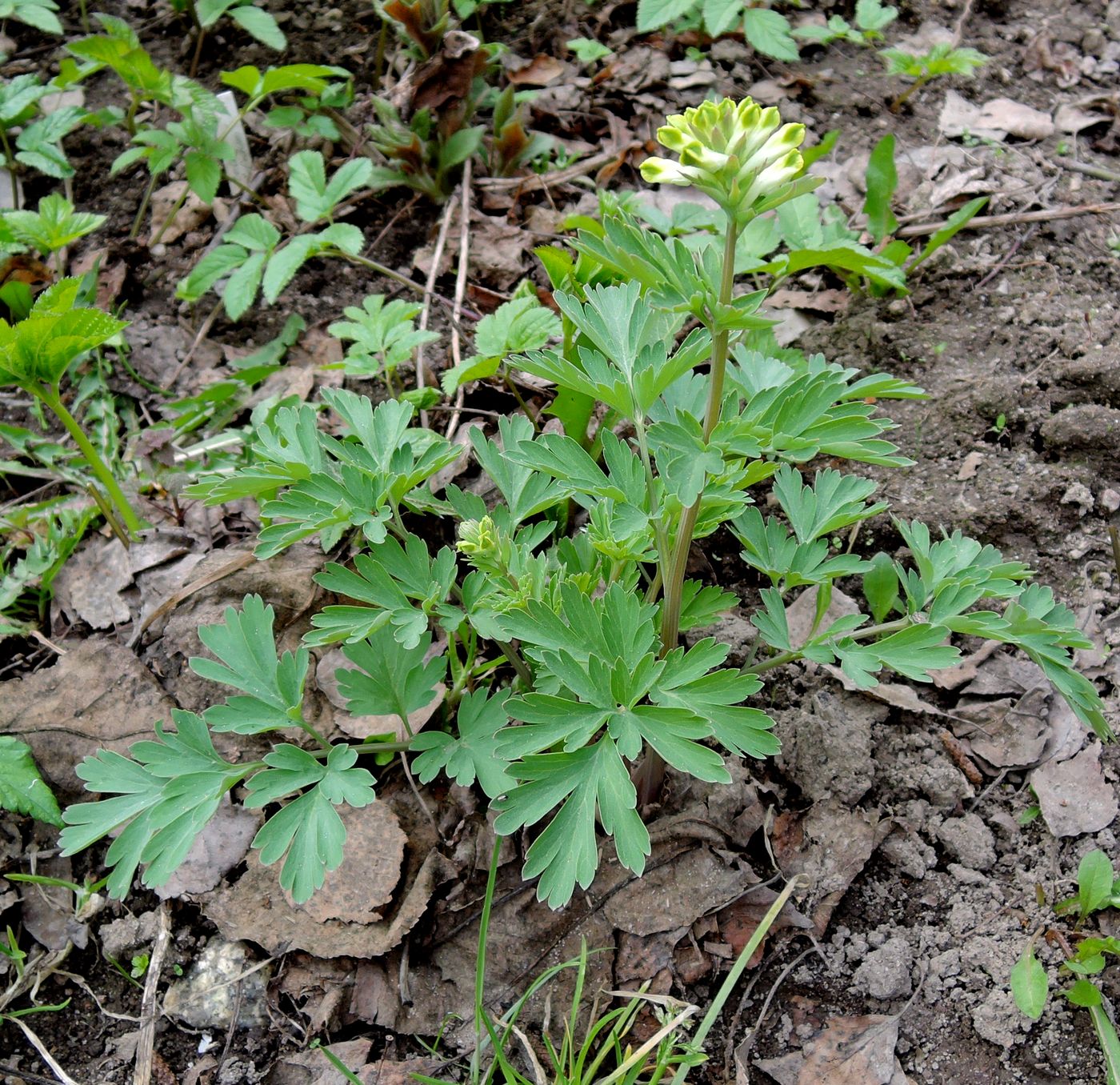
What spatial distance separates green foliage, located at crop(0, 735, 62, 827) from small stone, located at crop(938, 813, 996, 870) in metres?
2.00

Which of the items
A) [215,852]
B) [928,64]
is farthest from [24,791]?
[928,64]

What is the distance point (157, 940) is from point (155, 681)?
2.04 ft

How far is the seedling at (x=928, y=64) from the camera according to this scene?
328 centimetres

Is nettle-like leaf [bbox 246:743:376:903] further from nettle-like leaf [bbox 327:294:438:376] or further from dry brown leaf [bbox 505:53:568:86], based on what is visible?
dry brown leaf [bbox 505:53:568:86]

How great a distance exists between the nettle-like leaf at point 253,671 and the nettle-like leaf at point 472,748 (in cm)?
27

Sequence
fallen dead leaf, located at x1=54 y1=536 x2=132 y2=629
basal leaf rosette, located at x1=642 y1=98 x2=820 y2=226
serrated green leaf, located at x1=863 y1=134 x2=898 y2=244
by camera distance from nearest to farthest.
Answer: basal leaf rosette, located at x1=642 y1=98 x2=820 y2=226 → fallen dead leaf, located at x1=54 y1=536 x2=132 y2=629 → serrated green leaf, located at x1=863 y1=134 x2=898 y2=244

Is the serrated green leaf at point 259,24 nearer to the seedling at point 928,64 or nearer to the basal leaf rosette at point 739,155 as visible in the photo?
the seedling at point 928,64

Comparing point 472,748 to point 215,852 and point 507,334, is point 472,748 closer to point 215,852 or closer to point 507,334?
point 215,852

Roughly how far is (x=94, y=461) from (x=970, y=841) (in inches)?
94.0

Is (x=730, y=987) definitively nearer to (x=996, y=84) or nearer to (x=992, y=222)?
(x=992, y=222)

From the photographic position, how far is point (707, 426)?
159cm

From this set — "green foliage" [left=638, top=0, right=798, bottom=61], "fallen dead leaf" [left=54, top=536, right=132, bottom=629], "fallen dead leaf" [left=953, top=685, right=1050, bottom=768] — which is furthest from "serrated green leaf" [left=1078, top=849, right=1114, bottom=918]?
"green foliage" [left=638, top=0, right=798, bottom=61]

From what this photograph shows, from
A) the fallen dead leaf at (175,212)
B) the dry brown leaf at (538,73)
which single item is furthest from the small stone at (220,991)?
the dry brown leaf at (538,73)

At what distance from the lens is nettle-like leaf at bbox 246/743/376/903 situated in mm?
1617
